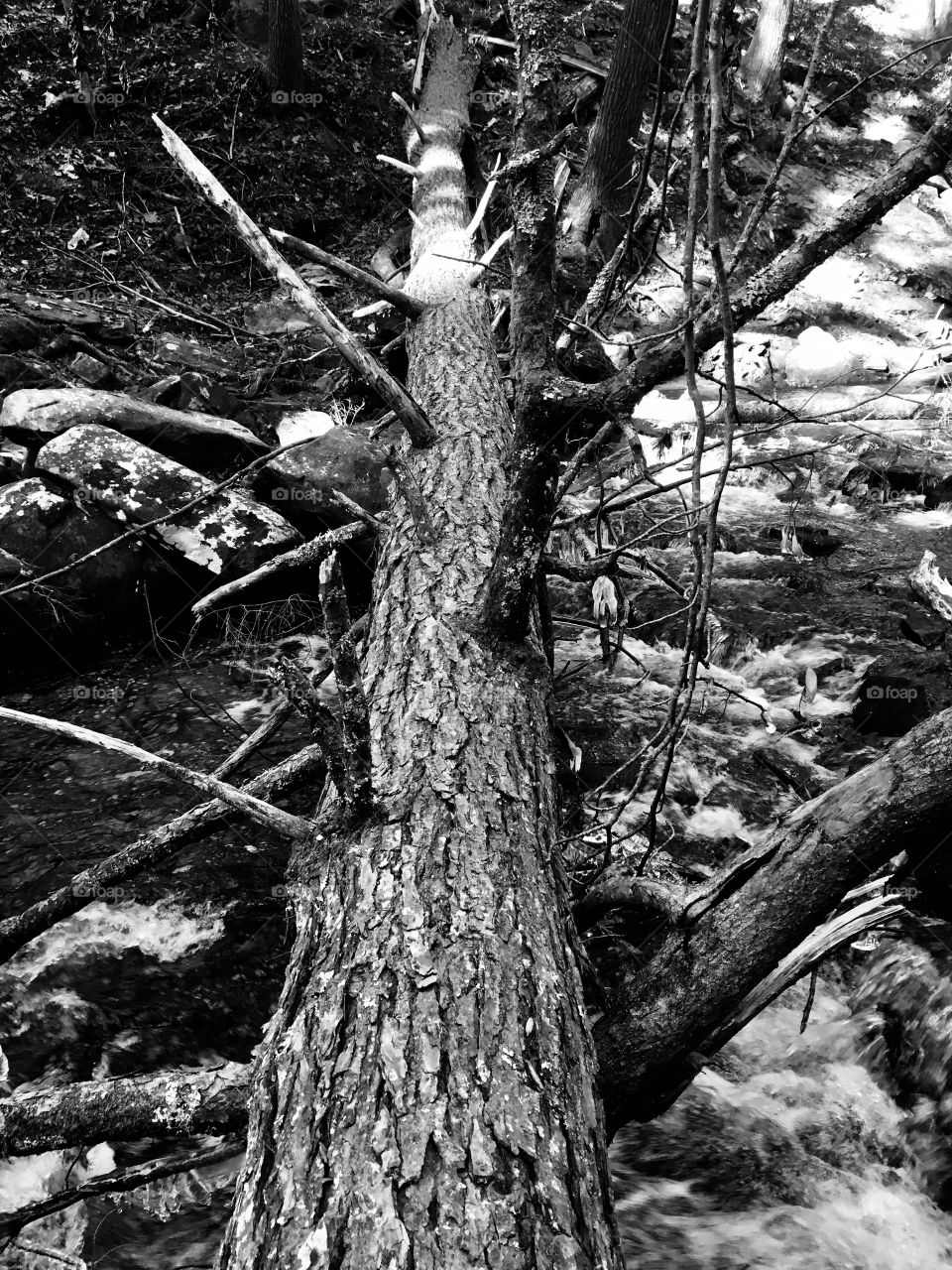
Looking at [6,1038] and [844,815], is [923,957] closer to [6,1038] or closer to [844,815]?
[844,815]

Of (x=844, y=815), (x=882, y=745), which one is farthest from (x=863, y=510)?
(x=844, y=815)

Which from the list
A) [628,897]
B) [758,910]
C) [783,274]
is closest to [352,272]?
[783,274]

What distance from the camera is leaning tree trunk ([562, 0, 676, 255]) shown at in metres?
7.77

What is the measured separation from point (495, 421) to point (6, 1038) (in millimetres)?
2979

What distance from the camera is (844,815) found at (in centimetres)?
183
